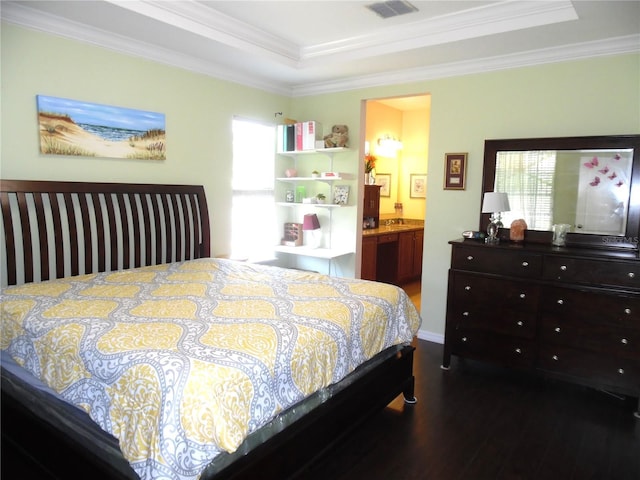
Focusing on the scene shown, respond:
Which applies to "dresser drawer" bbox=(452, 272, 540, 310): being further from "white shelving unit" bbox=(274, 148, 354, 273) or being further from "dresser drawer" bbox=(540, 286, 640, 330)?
"white shelving unit" bbox=(274, 148, 354, 273)

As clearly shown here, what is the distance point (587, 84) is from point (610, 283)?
1.56m

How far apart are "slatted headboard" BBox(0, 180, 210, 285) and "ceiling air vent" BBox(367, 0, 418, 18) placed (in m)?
2.08

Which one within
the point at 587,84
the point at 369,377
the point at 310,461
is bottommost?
the point at 310,461

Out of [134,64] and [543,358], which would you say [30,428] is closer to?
[134,64]

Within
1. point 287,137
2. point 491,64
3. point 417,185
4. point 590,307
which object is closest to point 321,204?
point 287,137

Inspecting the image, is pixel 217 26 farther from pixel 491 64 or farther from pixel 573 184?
pixel 573 184

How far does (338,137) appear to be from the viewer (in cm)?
441

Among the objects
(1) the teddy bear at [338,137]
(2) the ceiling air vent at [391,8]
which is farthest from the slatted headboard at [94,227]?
(2) the ceiling air vent at [391,8]

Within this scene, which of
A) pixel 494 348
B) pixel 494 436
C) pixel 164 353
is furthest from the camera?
pixel 494 348

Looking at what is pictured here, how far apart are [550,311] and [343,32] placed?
2679 mm

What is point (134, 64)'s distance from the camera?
11.1 feet

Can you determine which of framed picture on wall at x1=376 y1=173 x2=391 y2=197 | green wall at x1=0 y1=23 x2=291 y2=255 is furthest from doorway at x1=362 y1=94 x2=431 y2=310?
green wall at x1=0 y1=23 x2=291 y2=255

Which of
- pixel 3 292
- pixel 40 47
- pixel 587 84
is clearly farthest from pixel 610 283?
pixel 40 47

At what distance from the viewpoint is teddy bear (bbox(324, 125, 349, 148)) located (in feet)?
14.5
